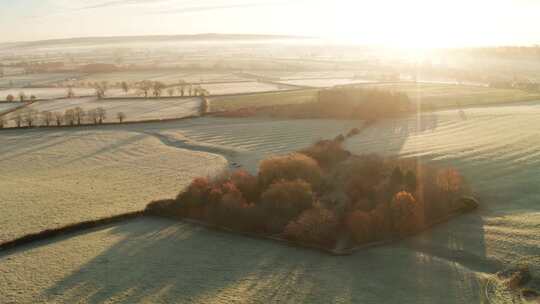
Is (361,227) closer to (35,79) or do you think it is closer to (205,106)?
(205,106)

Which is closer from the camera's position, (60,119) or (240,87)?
(60,119)

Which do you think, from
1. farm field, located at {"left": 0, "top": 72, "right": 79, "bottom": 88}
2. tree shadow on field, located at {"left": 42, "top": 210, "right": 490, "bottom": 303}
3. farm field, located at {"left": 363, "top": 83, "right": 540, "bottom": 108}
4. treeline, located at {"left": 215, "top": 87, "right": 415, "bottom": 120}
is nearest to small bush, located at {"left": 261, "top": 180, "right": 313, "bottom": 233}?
tree shadow on field, located at {"left": 42, "top": 210, "right": 490, "bottom": 303}

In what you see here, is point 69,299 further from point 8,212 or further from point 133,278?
point 8,212

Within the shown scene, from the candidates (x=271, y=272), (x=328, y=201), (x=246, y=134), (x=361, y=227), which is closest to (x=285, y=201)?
(x=328, y=201)

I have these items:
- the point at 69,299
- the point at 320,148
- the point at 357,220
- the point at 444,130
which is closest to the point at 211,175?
the point at 320,148

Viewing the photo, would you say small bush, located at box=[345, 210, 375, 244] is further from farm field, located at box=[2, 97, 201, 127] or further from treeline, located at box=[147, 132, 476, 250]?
farm field, located at box=[2, 97, 201, 127]
